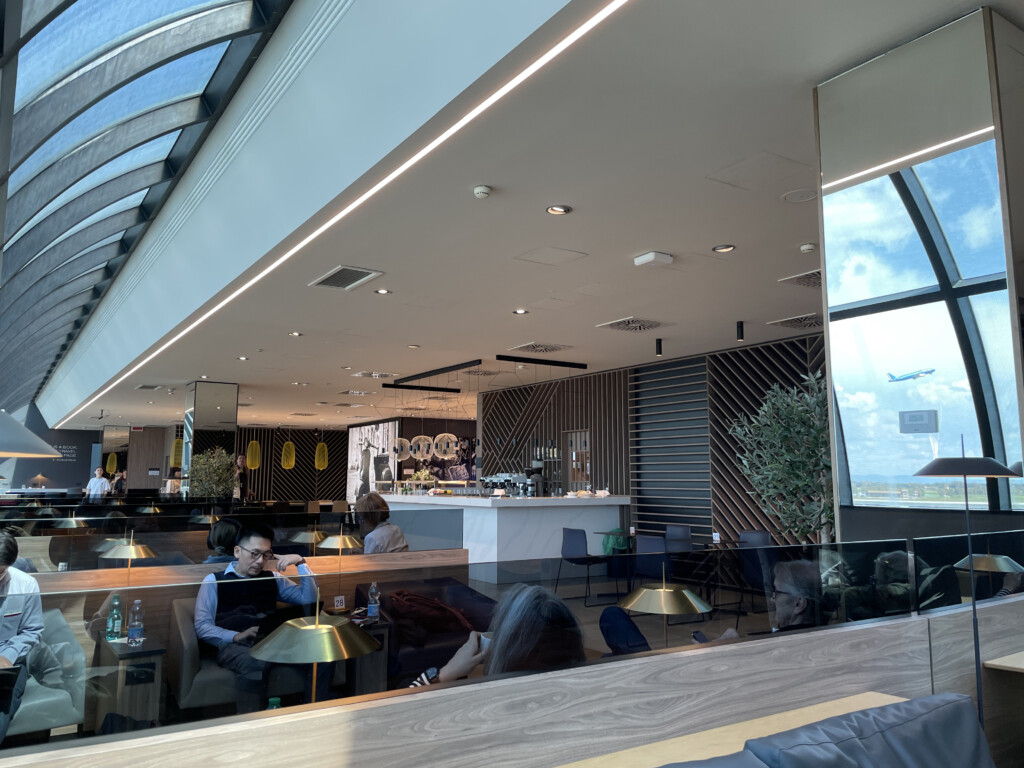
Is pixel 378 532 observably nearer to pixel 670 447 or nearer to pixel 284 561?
pixel 284 561

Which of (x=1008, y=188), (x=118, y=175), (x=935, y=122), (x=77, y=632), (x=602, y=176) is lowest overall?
(x=77, y=632)

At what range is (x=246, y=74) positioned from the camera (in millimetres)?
5324

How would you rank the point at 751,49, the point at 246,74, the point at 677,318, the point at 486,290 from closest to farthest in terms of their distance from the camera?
1. the point at 751,49
2. the point at 246,74
3. the point at 486,290
4. the point at 677,318

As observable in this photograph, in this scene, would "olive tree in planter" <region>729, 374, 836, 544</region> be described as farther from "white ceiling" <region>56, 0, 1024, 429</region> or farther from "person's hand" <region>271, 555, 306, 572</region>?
"person's hand" <region>271, 555, 306, 572</region>

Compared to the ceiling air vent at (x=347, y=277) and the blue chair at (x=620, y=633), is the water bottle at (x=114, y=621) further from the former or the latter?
the ceiling air vent at (x=347, y=277)

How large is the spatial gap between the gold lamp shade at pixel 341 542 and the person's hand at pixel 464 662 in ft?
14.7

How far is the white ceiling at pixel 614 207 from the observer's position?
9.21 ft

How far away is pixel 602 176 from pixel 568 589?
2.56 meters

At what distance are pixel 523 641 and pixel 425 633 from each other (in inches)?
10.8

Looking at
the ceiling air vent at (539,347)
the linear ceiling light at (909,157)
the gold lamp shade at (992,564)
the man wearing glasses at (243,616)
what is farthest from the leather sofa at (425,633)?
the ceiling air vent at (539,347)

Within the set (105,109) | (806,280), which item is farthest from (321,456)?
(806,280)

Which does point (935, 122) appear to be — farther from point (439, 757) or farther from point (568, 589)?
point (439, 757)

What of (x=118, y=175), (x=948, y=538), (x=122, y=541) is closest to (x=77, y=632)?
(x=948, y=538)

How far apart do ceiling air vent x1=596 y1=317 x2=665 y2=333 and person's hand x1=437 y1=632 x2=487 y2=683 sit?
5784mm
